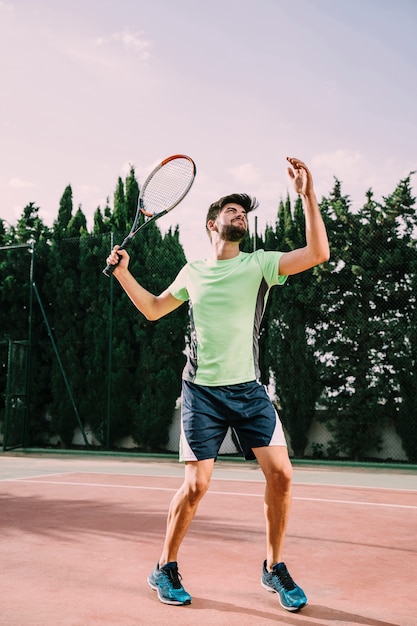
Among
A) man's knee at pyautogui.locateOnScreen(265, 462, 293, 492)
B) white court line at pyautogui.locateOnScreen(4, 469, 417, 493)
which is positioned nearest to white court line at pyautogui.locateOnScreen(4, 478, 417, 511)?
white court line at pyautogui.locateOnScreen(4, 469, 417, 493)

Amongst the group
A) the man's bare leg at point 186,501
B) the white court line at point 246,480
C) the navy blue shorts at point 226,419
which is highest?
the navy blue shorts at point 226,419

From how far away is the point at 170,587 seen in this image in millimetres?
2900

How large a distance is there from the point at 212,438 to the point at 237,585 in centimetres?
81

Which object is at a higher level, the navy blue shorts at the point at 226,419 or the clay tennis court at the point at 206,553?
the navy blue shorts at the point at 226,419

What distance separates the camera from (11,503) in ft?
19.3

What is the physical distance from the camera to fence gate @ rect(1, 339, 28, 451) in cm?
1159

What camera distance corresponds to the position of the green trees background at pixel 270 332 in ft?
33.5

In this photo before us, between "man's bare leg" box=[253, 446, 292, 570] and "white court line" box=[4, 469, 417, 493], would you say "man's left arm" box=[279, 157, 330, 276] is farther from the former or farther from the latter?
"white court line" box=[4, 469, 417, 493]

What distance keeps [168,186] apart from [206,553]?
83.3 inches

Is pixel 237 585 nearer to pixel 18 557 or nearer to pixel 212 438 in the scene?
pixel 212 438

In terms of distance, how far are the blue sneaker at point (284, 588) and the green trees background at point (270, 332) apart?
745cm

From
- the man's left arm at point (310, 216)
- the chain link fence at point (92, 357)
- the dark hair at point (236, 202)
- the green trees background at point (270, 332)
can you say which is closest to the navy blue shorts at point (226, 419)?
the man's left arm at point (310, 216)

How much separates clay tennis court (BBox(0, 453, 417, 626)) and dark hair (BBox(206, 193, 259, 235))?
1684mm

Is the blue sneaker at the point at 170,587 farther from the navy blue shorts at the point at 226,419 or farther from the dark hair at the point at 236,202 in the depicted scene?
the dark hair at the point at 236,202
